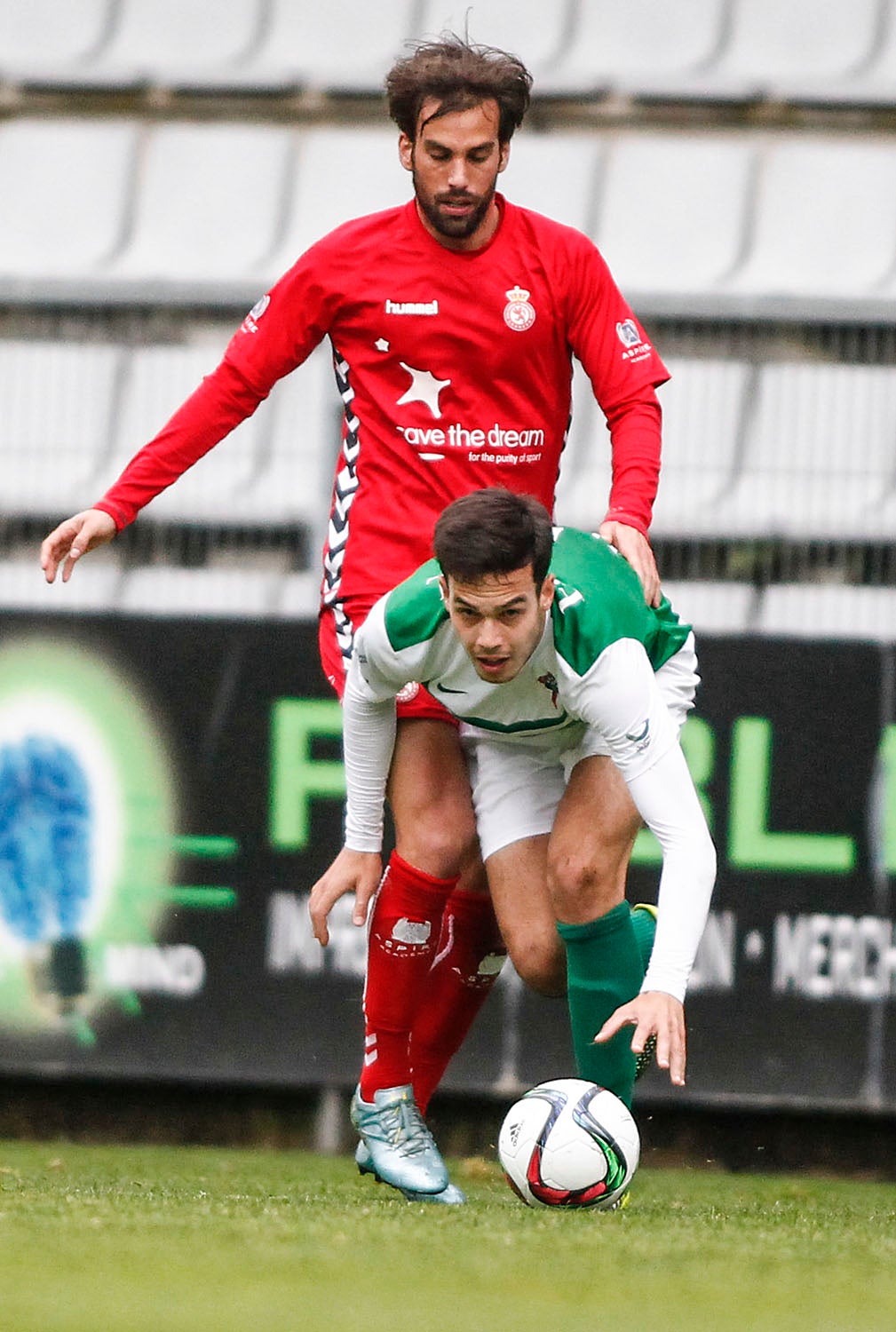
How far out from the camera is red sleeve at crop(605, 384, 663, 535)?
433 centimetres

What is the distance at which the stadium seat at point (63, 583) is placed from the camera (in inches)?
275

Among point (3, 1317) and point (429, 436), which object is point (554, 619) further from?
point (3, 1317)

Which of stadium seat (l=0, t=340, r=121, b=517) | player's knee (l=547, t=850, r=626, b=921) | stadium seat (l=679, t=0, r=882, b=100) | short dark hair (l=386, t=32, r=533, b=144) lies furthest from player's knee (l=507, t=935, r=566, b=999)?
stadium seat (l=679, t=0, r=882, b=100)

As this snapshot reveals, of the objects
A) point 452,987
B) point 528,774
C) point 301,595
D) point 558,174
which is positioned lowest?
point 452,987

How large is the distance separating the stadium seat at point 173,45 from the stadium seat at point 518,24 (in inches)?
30.5

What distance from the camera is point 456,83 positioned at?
419 centimetres

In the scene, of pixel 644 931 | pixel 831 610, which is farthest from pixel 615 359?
pixel 831 610

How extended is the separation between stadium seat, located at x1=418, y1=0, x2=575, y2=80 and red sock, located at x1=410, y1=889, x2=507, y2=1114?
5262 mm

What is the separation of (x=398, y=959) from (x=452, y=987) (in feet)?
0.79

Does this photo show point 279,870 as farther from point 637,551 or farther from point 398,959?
point 637,551

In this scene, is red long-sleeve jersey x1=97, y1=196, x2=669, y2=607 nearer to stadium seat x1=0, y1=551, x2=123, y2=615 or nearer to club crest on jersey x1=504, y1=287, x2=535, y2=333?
club crest on jersey x1=504, y1=287, x2=535, y2=333

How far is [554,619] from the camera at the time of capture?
394 cm

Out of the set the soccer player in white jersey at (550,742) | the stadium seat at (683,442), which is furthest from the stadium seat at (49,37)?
the soccer player in white jersey at (550,742)

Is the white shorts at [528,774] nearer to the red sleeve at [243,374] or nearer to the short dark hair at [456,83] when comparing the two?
the red sleeve at [243,374]
